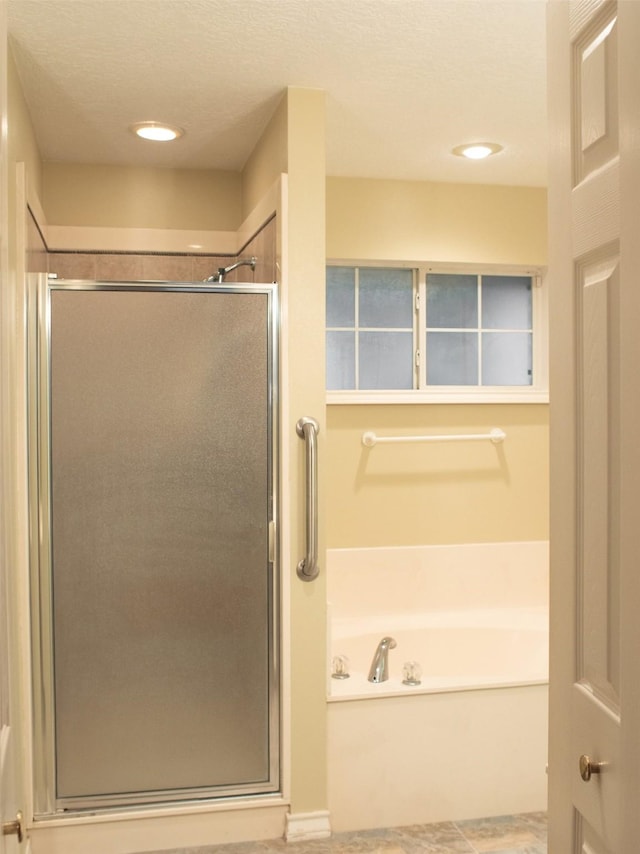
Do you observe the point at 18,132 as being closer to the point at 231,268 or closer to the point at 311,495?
the point at 231,268

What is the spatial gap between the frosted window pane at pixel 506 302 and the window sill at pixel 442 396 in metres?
0.34

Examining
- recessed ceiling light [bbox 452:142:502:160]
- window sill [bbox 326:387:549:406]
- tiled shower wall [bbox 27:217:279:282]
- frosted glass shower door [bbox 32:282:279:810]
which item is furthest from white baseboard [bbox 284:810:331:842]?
recessed ceiling light [bbox 452:142:502:160]

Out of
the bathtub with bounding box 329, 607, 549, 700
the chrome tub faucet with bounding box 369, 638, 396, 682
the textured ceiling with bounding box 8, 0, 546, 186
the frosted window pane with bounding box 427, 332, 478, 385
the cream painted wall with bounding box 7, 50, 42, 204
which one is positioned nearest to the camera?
the textured ceiling with bounding box 8, 0, 546, 186

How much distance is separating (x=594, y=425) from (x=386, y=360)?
9.43 ft

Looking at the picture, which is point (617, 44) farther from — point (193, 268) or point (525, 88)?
point (193, 268)

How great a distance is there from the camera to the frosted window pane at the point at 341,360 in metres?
4.02

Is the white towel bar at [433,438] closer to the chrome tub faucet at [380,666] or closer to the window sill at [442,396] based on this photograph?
the window sill at [442,396]

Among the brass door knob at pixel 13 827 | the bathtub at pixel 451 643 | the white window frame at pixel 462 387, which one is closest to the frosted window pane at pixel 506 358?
the white window frame at pixel 462 387

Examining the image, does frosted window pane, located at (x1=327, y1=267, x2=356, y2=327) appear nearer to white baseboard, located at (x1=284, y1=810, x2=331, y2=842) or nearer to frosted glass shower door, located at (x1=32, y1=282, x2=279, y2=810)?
frosted glass shower door, located at (x1=32, y1=282, x2=279, y2=810)

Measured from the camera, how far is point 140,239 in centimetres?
375

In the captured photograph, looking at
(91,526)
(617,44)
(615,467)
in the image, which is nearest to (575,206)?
(617,44)

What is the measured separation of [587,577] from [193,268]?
9.47 feet

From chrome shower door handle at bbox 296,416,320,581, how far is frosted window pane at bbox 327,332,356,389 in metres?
1.18

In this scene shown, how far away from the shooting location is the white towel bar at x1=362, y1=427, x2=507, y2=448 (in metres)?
3.89
